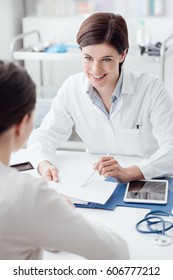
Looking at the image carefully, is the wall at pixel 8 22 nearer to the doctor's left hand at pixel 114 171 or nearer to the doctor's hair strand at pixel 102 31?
the doctor's hair strand at pixel 102 31

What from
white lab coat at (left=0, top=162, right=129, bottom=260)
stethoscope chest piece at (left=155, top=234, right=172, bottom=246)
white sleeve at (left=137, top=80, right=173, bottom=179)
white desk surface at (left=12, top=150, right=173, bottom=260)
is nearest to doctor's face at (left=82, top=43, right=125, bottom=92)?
white sleeve at (left=137, top=80, right=173, bottom=179)

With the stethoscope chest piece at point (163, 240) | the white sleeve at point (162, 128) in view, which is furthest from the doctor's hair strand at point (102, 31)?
the stethoscope chest piece at point (163, 240)

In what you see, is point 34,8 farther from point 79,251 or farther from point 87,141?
point 79,251

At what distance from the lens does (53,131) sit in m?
1.92

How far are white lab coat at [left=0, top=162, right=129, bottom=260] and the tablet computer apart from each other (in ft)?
1.74

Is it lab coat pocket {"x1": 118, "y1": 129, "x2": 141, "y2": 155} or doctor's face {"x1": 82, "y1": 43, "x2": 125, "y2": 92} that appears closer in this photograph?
doctor's face {"x1": 82, "y1": 43, "x2": 125, "y2": 92}

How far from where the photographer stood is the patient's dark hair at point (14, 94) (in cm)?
88

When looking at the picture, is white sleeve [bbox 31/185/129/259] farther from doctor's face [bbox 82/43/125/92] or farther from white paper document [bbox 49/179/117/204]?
doctor's face [bbox 82/43/125/92]

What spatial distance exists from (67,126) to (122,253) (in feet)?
3.32

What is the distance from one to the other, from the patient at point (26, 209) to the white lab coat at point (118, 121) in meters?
0.81

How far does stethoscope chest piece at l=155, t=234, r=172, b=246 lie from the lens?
1.18m
